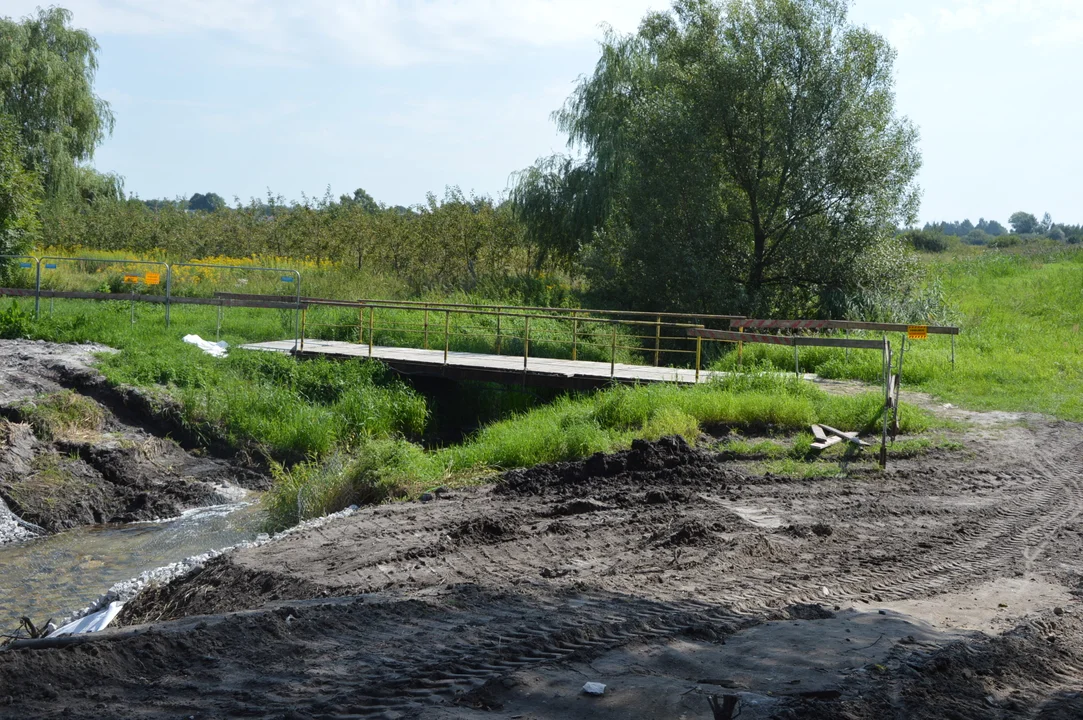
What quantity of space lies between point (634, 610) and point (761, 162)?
72.0ft

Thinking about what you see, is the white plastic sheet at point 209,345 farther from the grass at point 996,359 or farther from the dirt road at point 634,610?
the dirt road at point 634,610

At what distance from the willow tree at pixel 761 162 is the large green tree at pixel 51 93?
2256 centimetres

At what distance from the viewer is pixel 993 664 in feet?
18.0

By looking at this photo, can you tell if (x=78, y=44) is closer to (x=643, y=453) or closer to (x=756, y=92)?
(x=756, y=92)

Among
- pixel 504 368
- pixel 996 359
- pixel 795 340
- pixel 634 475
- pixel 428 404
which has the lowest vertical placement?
pixel 428 404

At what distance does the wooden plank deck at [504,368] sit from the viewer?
17984mm

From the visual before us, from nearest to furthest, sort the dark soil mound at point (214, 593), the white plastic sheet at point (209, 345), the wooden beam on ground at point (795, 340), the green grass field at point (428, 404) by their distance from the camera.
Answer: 1. the dark soil mound at point (214, 593)
2. the green grass field at point (428, 404)
3. the wooden beam on ground at point (795, 340)
4. the white plastic sheet at point (209, 345)

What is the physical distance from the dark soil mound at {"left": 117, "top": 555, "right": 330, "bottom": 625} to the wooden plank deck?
971cm

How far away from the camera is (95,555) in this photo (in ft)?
39.3

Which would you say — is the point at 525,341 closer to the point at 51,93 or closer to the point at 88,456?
the point at 88,456

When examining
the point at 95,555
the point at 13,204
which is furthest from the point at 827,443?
the point at 13,204

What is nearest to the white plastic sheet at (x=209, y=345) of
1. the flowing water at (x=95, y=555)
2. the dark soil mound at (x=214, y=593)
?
the flowing water at (x=95, y=555)

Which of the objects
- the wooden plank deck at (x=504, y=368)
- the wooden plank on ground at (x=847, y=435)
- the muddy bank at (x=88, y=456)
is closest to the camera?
the wooden plank on ground at (x=847, y=435)

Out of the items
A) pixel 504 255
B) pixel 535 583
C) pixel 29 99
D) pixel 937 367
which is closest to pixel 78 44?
pixel 29 99
